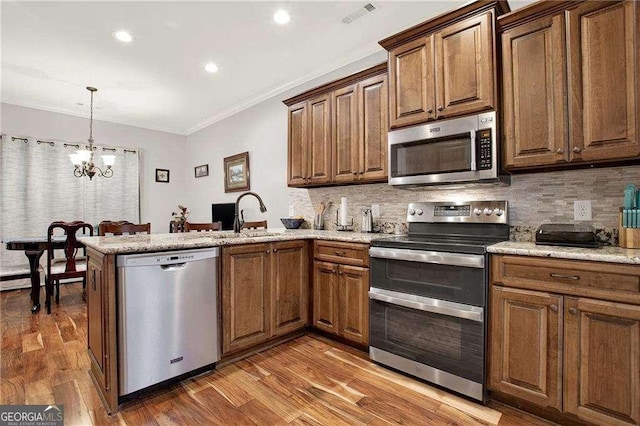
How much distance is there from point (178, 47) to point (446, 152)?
286cm

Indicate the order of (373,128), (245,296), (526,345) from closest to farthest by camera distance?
(526,345)
(245,296)
(373,128)

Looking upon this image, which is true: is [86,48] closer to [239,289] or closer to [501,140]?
[239,289]

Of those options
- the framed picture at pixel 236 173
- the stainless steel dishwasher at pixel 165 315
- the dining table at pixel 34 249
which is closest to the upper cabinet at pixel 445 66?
the stainless steel dishwasher at pixel 165 315

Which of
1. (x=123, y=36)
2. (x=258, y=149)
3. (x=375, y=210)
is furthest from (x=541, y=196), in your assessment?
(x=123, y=36)

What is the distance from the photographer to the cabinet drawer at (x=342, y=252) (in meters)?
2.43

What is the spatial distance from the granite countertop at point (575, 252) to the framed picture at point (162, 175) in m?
5.88

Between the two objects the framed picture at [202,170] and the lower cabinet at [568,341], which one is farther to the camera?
the framed picture at [202,170]

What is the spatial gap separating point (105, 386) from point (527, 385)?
94.2 inches

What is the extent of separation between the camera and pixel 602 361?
149 centimetres

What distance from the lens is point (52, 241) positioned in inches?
146

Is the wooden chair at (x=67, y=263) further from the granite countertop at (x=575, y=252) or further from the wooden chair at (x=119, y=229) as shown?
the granite countertop at (x=575, y=252)

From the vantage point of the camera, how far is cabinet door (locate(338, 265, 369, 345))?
2.41 meters

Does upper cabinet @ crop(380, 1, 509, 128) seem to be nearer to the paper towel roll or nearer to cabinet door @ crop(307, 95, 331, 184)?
cabinet door @ crop(307, 95, 331, 184)

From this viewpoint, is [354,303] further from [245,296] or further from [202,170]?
[202,170]
